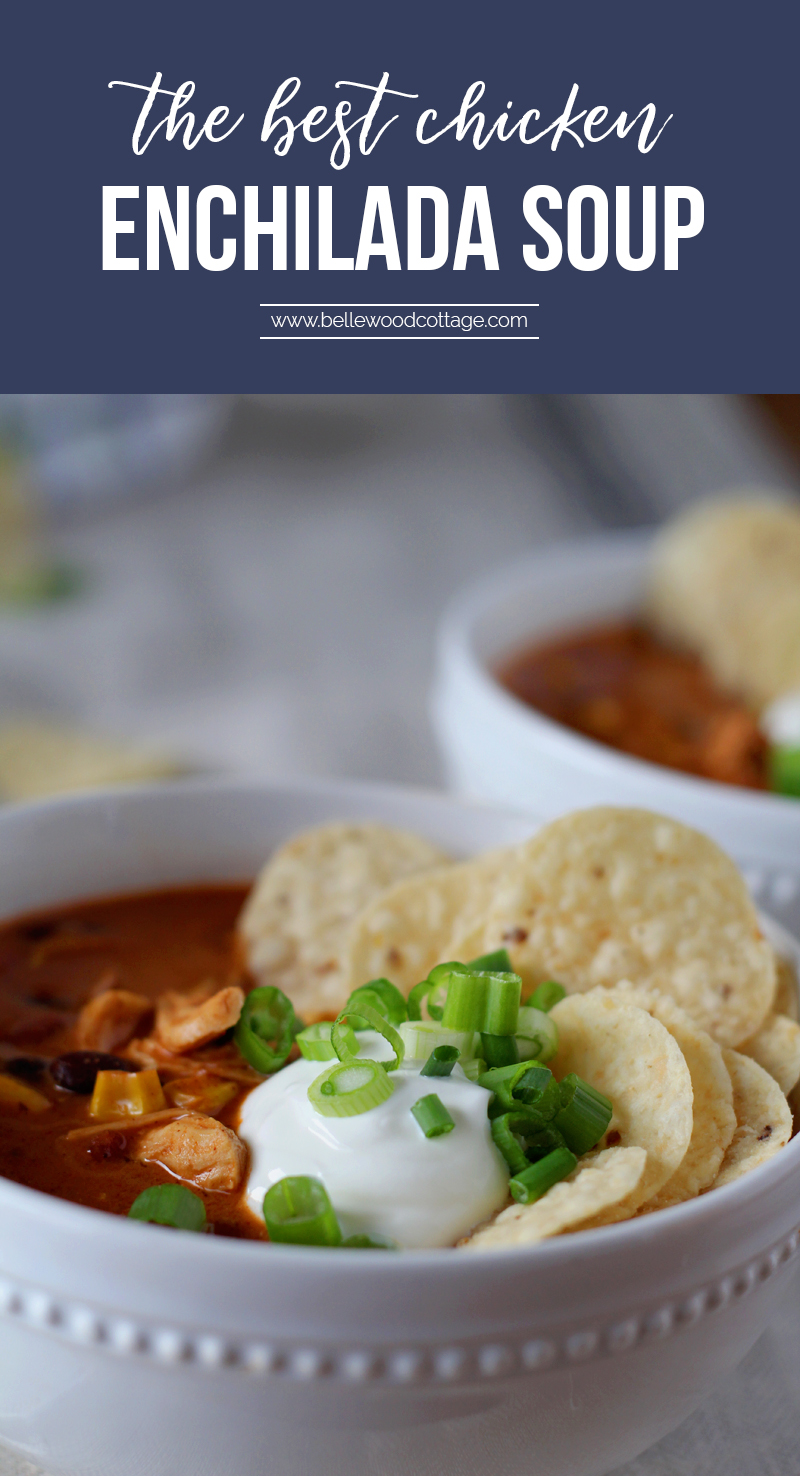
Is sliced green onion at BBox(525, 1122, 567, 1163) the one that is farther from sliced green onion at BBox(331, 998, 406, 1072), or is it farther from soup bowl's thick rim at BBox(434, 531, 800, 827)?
soup bowl's thick rim at BBox(434, 531, 800, 827)

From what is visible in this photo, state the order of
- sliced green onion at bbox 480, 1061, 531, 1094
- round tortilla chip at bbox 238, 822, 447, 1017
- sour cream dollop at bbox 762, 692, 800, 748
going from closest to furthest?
1. sliced green onion at bbox 480, 1061, 531, 1094
2. round tortilla chip at bbox 238, 822, 447, 1017
3. sour cream dollop at bbox 762, 692, 800, 748

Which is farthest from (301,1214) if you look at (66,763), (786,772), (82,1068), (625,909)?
(66,763)

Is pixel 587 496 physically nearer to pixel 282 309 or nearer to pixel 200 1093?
pixel 282 309

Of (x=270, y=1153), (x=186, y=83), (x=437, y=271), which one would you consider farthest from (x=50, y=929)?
(x=186, y=83)

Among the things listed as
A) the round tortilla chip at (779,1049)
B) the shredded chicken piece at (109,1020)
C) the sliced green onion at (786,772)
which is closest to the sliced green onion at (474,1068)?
the round tortilla chip at (779,1049)

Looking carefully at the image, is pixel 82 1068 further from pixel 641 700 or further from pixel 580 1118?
pixel 641 700

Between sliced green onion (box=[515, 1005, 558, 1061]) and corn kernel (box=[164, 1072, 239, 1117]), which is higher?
sliced green onion (box=[515, 1005, 558, 1061])

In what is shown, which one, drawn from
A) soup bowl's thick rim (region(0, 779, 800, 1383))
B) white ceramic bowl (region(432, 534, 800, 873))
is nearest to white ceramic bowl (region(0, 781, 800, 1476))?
soup bowl's thick rim (region(0, 779, 800, 1383))
